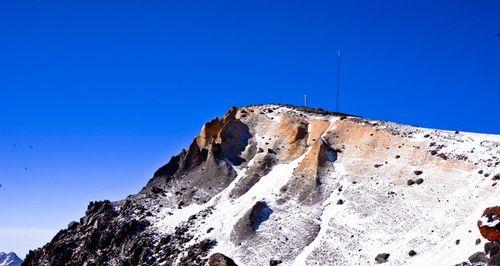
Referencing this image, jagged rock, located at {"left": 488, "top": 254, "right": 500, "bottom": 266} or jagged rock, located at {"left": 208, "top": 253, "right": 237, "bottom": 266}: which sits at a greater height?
jagged rock, located at {"left": 208, "top": 253, "right": 237, "bottom": 266}

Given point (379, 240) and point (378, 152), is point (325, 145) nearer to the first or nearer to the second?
point (378, 152)

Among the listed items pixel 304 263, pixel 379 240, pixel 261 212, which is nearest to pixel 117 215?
pixel 261 212

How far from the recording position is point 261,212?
63.4 m

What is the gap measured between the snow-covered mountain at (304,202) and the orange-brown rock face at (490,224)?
144mm

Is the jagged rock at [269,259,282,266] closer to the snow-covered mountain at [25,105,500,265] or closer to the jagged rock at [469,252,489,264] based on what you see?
the snow-covered mountain at [25,105,500,265]

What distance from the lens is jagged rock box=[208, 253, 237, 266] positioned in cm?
5394

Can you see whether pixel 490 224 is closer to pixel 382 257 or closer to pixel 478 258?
pixel 478 258

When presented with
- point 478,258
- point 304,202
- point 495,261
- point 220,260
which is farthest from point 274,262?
point 495,261

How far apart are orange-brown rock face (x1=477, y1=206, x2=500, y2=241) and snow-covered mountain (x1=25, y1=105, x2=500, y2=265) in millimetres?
144

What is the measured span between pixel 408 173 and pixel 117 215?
3829cm

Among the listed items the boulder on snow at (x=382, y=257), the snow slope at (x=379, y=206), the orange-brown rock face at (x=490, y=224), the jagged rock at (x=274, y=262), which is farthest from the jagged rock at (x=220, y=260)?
the orange-brown rock face at (x=490, y=224)

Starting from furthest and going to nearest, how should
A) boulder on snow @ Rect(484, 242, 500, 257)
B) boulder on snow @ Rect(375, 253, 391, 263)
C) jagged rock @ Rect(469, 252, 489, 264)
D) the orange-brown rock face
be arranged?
boulder on snow @ Rect(375, 253, 391, 263)
the orange-brown rock face
jagged rock @ Rect(469, 252, 489, 264)
boulder on snow @ Rect(484, 242, 500, 257)

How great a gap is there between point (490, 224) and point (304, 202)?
76.8 feet

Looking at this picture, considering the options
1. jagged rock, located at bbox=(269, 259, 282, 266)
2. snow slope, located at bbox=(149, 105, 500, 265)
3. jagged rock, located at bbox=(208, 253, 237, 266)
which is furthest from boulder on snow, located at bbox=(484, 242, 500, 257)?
jagged rock, located at bbox=(208, 253, 237, 266)
